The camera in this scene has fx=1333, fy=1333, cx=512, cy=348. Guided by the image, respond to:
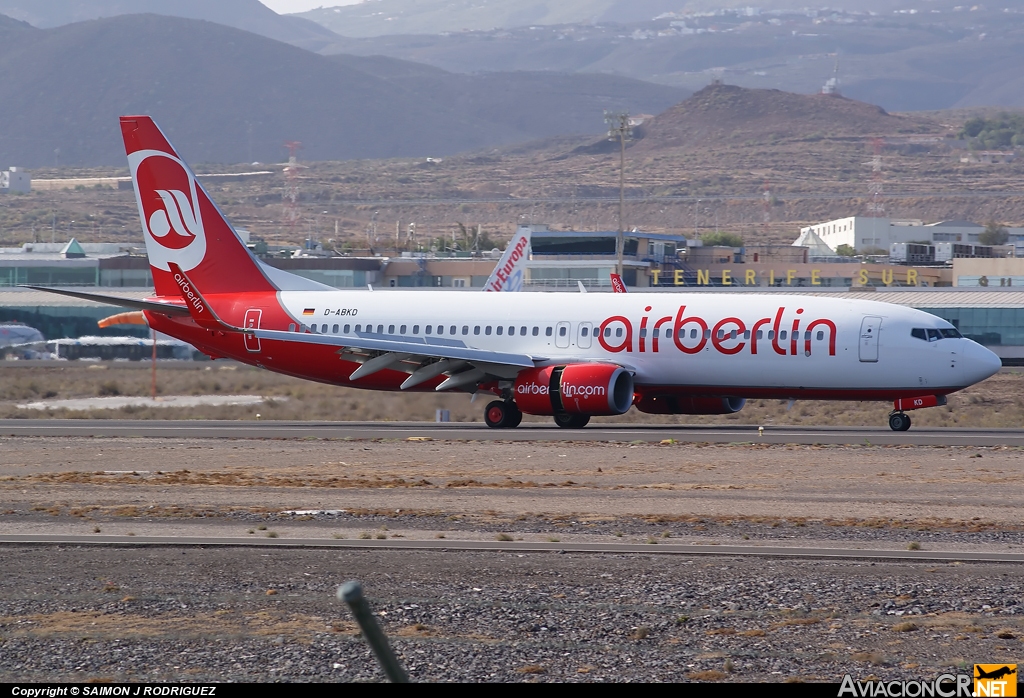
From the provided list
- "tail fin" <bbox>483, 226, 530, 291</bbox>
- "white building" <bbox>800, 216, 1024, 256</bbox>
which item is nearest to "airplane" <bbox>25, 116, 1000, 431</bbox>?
"tail fin" <bbox>483, 226, 530, 291</bbox>

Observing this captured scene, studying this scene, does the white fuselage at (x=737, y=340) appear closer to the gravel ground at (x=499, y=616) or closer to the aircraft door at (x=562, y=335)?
the aircraft door at (x=562, y=335)

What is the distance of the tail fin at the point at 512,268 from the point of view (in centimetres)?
4828

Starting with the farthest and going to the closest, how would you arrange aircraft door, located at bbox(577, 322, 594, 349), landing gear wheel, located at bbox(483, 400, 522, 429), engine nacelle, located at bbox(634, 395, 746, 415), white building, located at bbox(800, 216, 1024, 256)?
white building, located at bbox(800, 216, 1024, 256) → engine nacelle, located at bbox(634, 395, 746, 415) → landing gear wheel, located at bbox(483, 400, 522, 429) → aircraft door, located at bbox(577, 322, 594, 349)

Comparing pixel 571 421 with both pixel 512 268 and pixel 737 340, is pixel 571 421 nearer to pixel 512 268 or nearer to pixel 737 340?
pixel 737 340

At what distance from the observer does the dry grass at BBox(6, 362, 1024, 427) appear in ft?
120

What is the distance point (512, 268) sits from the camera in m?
48.7

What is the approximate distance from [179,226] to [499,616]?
27.8 meters

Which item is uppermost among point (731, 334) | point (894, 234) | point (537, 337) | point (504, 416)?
point (894, 234)

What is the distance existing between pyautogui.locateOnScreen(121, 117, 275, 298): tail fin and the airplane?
0.13 feet

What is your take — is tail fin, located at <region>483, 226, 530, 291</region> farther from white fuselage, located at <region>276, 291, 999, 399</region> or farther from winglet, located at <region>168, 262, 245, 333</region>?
winglet, located at <region>168, 262, 245, 333</region>

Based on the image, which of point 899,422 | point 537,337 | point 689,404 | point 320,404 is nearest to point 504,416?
point 537,337

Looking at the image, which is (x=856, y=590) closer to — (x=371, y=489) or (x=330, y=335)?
(x=371, y=489)

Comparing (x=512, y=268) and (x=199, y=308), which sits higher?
(x=512, y=268)

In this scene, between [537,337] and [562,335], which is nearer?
[562,335]
